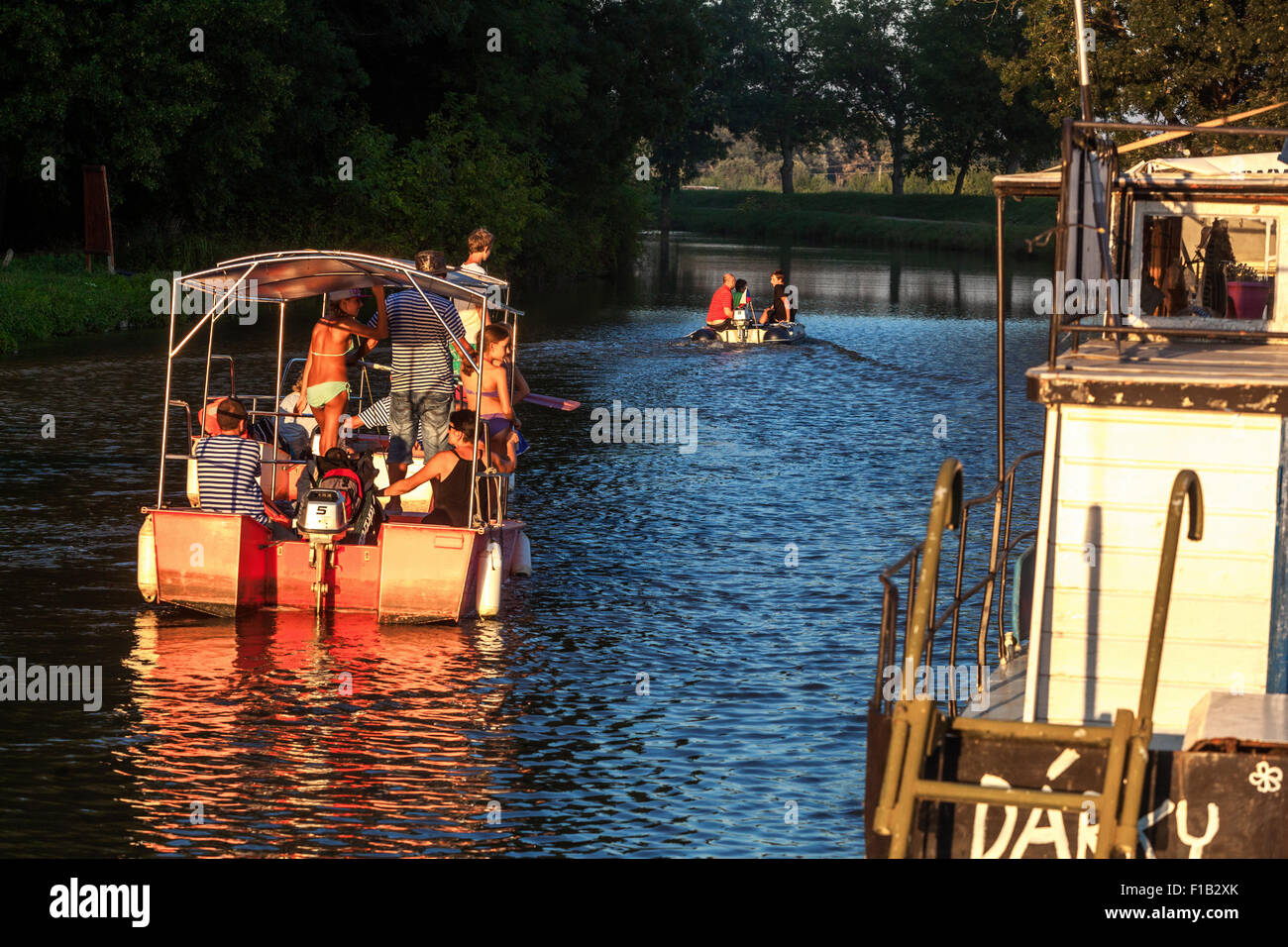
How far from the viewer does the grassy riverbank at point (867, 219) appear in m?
94.3

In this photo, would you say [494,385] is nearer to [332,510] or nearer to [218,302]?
[332,510]

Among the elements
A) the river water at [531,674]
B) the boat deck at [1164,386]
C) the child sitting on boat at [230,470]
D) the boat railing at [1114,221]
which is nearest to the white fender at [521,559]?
the river water at [531,674]

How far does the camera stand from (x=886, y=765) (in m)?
7.16

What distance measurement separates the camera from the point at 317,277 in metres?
14.9

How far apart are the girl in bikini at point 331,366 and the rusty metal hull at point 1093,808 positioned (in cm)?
872

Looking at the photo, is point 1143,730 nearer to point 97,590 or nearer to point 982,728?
point 982,728

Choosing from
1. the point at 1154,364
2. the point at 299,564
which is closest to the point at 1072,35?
the point at 299,564

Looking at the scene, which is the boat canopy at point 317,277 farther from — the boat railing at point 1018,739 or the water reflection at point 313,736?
the boat railing at point 1018,739

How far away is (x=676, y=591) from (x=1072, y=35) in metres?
23.9

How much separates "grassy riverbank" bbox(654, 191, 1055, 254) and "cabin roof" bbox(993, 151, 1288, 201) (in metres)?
75.9

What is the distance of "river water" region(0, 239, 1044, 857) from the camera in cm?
972

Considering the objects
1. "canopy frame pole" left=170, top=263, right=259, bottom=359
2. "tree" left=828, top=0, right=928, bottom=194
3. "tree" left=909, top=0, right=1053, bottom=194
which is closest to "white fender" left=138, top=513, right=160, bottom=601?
"canopy frame pole" left=170, top=263, right=259, bottom=359
